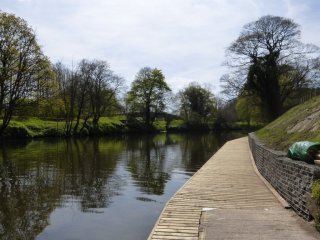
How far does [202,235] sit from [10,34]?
37.1 meters

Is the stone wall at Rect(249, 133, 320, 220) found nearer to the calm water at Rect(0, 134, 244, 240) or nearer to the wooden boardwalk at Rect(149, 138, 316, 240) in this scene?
the wooden boardwalk at Rect(149, 138, 316, 240)

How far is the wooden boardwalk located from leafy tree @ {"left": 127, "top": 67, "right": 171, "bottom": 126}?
59.5 metres

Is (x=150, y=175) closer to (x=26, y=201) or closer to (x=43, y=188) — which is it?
(x=43, y=188)

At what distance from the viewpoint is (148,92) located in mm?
76938

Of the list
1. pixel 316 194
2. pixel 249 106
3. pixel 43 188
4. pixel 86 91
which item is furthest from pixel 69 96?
pixel 316 194

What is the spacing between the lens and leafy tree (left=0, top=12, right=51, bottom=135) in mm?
39938

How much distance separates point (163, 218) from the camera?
967 cm

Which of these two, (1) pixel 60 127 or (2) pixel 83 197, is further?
(1) pixel 60 127

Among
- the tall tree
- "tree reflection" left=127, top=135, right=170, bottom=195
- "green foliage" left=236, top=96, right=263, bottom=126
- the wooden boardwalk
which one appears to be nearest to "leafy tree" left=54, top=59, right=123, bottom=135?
the tall tree

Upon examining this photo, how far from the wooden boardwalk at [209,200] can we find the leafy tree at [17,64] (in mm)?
28595

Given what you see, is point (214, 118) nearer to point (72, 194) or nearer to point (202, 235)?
point (72, 194)

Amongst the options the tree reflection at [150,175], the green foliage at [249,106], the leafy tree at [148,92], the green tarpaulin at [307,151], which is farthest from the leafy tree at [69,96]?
→ the green tarpaulin at [307,151]

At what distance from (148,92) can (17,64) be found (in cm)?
3799

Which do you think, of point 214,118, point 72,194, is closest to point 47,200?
point 72,194
